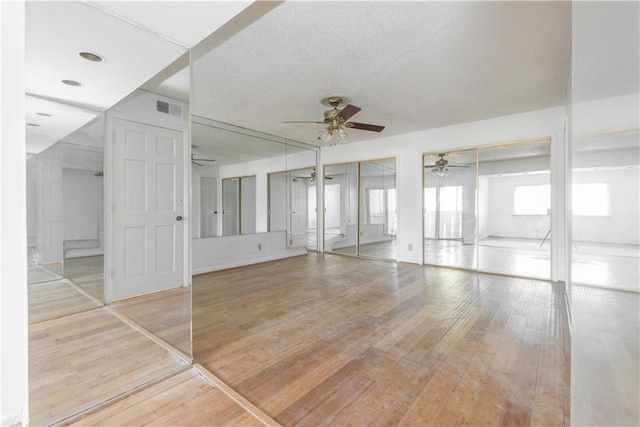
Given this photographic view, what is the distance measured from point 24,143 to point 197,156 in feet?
13.7

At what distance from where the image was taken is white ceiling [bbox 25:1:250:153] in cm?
166

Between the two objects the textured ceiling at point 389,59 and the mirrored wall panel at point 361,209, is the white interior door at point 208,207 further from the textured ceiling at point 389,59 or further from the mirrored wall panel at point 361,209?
the mirrored wall panel at point 361,209

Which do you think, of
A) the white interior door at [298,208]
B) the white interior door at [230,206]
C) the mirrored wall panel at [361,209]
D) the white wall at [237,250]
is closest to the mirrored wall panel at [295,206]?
the white interior door at [298,208]

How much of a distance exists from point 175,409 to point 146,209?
8.16 ft

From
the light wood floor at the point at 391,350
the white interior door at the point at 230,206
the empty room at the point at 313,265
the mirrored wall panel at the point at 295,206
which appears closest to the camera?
the empty room at the point at 313,265

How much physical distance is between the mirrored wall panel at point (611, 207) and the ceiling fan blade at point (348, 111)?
8.28 ft

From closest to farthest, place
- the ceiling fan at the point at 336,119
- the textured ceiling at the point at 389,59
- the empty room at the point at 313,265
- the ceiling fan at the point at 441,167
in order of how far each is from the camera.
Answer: the empty room at the point at 313,265, the textured ceiling at the point at 389,59, the ceiling fan at the point at 336,119, the ceiling fan at the point at 441,167

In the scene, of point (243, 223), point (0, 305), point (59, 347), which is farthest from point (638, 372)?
point (243, 223)

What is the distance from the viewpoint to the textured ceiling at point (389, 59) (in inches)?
89.4

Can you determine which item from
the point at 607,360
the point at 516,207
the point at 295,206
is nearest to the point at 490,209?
the point at 516,207

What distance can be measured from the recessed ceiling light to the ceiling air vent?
0.65 metres

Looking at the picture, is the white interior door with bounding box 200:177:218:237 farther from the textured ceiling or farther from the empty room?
the textured ceiling

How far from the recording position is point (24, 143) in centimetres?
57

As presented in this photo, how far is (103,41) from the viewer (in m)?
1.93
